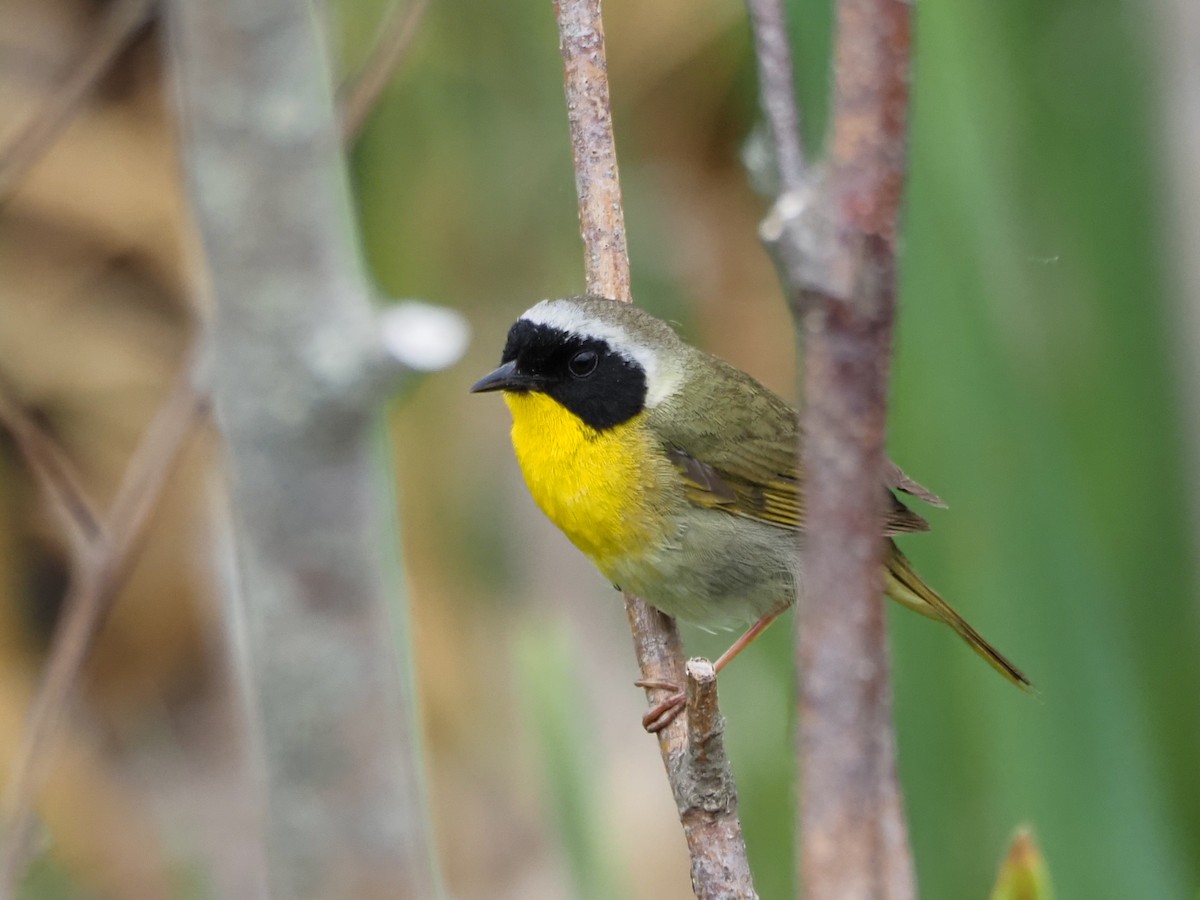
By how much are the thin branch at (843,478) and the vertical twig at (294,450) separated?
1.72ft

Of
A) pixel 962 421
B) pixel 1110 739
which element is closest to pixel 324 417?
pixel 962 421

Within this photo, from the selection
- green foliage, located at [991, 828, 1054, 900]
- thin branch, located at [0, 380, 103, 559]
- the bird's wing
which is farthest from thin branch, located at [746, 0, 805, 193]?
the bird's wing

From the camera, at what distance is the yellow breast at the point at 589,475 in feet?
5.44

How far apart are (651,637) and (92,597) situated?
56 cm

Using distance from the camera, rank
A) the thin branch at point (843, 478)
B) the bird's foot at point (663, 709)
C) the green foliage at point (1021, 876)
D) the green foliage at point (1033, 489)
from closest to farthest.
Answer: the thin branch at point (843, 478) → the green foliage at point (1021, 876) → the bird's foot at point (663, 709) → the green foliage at point (1033, 489)

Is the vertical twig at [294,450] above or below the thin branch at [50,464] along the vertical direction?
below

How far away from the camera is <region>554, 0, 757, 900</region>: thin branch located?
954mm

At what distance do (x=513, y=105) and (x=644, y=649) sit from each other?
1210 millimetres

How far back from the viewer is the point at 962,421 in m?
1.56

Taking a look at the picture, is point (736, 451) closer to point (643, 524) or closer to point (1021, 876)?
point (643, 524)

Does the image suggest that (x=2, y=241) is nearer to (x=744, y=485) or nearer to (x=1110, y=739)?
(x=744, y=485)

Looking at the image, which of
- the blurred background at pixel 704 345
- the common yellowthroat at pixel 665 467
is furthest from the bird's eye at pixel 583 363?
the blurred background at pixel 704 345

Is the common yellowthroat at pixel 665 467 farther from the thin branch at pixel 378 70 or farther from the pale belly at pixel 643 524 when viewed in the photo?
the thin branch at pixel 378 70

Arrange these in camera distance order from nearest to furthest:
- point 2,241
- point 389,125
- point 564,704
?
point 564,704
point 389,125
point 2,241
